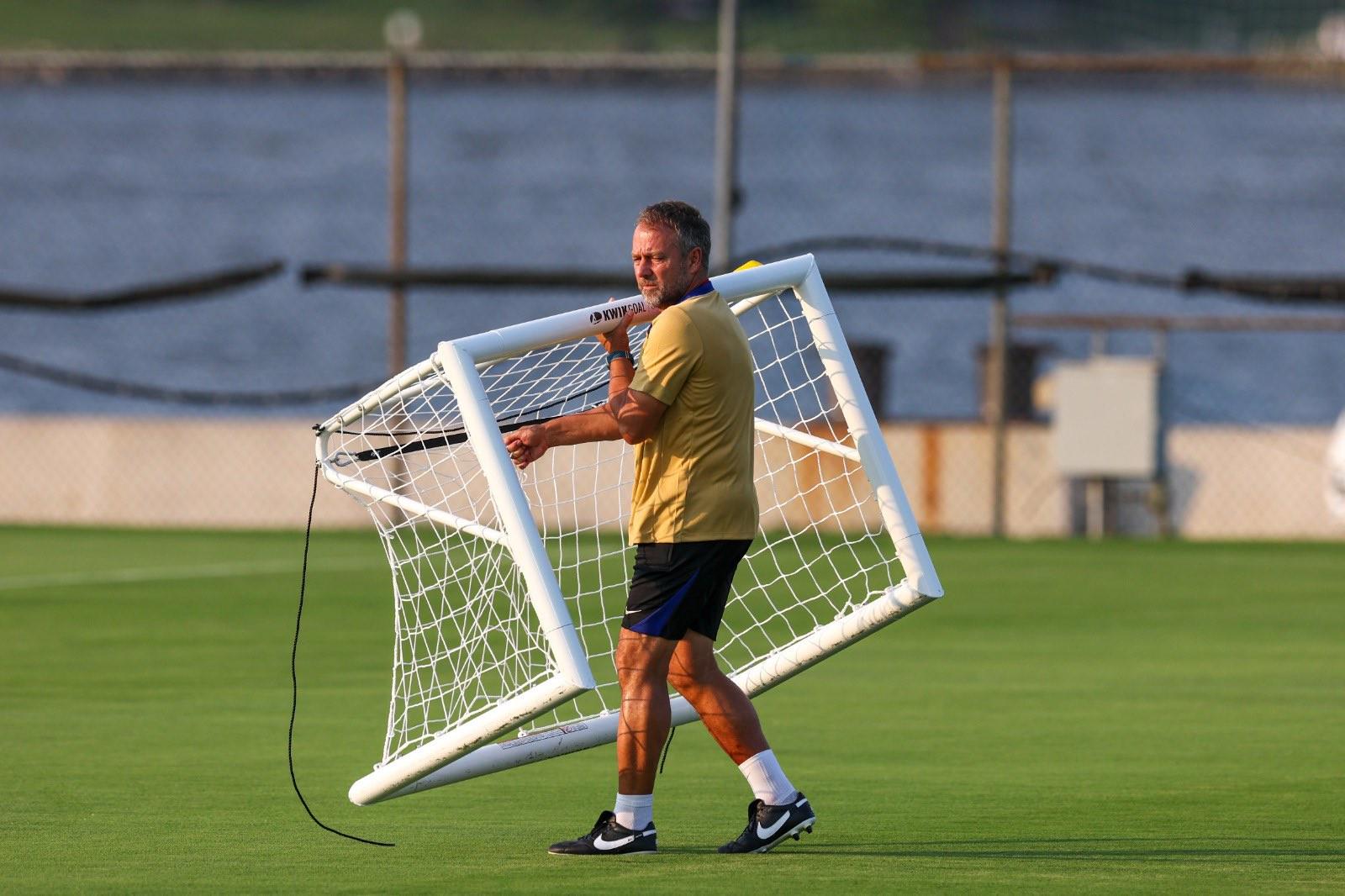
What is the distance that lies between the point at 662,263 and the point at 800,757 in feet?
9.67

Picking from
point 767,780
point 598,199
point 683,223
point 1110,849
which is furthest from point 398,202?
point 598,199

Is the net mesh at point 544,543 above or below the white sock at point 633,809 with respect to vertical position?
above

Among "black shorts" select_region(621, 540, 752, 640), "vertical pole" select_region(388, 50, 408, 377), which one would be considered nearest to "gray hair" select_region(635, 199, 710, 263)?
"black shorts" select_region(621, 540, 752, 640)

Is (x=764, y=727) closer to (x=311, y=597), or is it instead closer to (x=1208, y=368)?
(x=311, y=597)

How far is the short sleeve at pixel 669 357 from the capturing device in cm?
671

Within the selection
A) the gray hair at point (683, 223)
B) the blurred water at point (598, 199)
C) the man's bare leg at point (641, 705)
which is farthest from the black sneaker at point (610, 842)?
the blurred water at point (598, 199)

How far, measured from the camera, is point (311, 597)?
15.1m

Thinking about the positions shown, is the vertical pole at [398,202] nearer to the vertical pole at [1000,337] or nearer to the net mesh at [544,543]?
the net mesh at [544,543]

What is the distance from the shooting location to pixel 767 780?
6.99m

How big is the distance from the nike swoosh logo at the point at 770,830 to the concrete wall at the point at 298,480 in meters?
12.7

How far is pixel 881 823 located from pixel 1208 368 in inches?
3054

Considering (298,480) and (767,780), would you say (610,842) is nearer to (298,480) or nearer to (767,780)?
(767,780)

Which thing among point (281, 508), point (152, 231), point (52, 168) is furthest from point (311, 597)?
point (52, 168)

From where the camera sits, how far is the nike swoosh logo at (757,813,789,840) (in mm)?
6953
